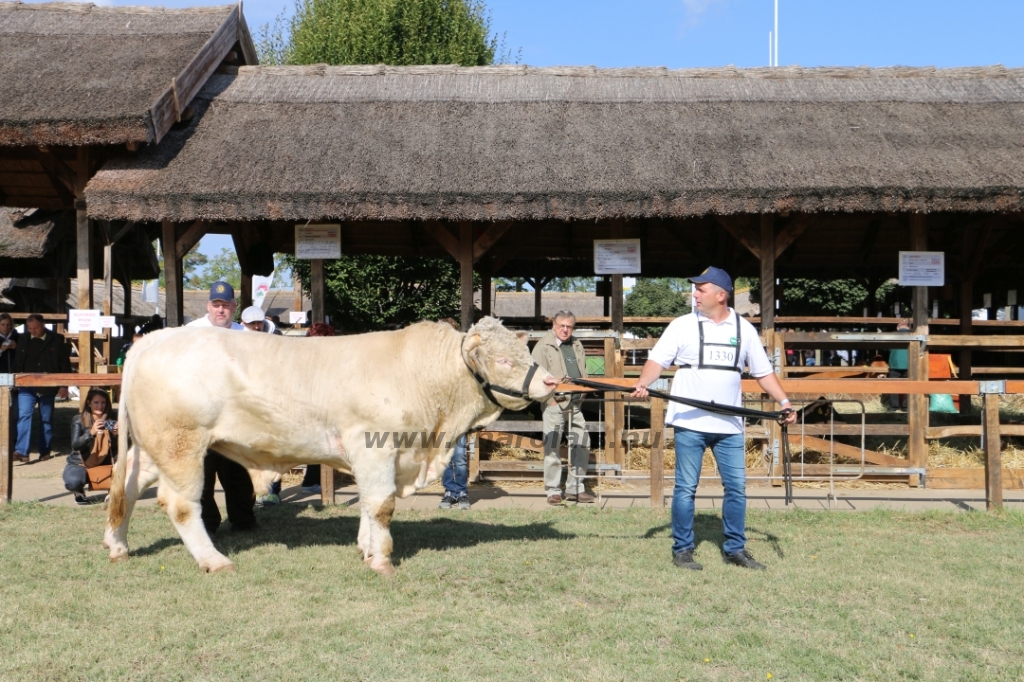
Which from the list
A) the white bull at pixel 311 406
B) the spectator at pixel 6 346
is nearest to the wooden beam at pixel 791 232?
the white bull at pixel 311 406

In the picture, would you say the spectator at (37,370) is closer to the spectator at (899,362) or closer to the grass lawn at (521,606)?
the grass lawn at (521,606)

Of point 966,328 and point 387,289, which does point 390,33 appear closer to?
point 387,289

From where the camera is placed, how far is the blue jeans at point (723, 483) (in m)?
5.80

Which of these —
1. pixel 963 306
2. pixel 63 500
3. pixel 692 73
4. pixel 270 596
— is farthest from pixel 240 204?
pixel 963 306

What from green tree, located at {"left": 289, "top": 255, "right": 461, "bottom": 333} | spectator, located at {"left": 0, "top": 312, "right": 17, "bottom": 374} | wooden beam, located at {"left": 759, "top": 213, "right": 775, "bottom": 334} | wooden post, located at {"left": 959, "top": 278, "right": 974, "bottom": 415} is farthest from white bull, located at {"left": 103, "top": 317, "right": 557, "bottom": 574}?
green tree, located at {"left": 289, "top": 255, "right": 461, "bottom": 333}

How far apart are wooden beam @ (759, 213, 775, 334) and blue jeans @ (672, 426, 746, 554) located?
15.9 ft

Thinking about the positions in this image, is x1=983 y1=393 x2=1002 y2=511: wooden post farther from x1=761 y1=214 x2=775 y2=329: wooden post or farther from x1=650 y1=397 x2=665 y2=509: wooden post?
x1=761 y1=214 x2=775 y2=329: wooden post

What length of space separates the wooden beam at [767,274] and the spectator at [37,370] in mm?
8667

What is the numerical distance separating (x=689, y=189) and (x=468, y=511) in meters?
4.33

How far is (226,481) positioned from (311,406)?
1504 millimetres

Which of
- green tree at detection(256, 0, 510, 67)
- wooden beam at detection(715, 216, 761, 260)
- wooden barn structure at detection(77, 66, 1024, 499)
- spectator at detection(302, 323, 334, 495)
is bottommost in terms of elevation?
spectator at detection(302, 323, 334, 495)

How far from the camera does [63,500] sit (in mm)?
8375

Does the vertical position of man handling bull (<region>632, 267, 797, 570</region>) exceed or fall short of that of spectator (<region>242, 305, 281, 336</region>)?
it falls short

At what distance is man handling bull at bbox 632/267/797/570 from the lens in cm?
577
